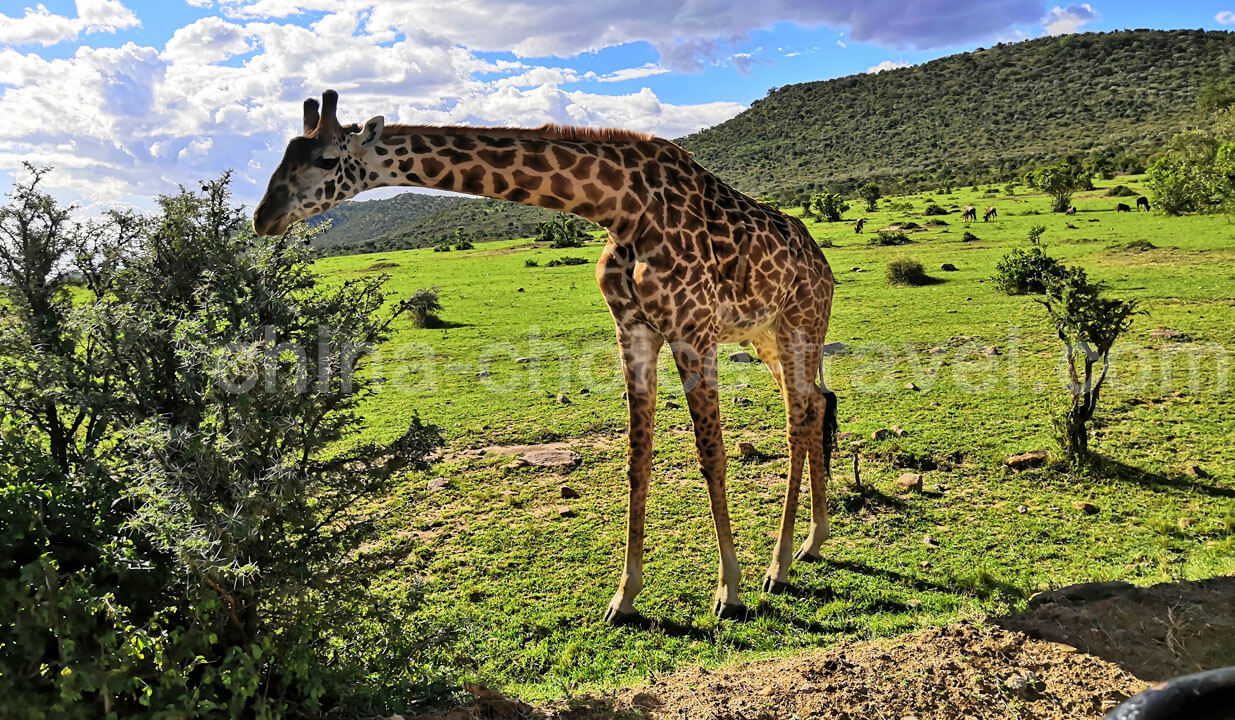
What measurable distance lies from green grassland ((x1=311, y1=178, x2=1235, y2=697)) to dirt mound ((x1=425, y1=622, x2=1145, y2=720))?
0.64 meters

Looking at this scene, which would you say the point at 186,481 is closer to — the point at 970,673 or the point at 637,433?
the point at 637,433

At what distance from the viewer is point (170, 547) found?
328 centimetres

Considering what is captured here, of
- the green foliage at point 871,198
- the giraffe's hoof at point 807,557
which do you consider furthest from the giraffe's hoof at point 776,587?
the green foliage at point 871,198

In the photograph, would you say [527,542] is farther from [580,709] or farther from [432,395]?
[432,395]

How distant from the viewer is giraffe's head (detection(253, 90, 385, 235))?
4.24m

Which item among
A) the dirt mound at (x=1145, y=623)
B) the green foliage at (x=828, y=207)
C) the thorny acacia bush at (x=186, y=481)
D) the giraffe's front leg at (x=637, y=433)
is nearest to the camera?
the thorny acacia bush at (x=186, y=481)

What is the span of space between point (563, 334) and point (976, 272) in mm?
12586

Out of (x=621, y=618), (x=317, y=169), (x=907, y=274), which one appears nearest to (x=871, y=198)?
(x=907, y=274)

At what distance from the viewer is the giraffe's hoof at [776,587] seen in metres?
6.17

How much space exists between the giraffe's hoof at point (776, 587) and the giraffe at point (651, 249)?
0.5 inches

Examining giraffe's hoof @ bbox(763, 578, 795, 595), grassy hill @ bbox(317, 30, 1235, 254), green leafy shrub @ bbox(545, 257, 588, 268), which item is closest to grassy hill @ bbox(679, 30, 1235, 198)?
grassy hill @ bbox(317, 30, 1235, 254)

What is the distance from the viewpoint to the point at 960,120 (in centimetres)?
7056

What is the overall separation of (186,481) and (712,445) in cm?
386

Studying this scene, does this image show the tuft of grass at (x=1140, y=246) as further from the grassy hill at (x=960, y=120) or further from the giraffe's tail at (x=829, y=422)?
the grassy hill at (x=960, y=120)
